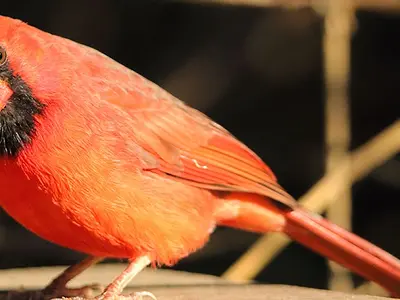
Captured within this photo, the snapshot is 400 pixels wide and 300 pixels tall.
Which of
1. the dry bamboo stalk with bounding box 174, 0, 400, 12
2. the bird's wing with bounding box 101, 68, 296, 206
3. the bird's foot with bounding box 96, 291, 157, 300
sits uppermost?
the dry bamboo stalk with bounding box 174, 0, 400, 12

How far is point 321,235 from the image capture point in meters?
3.29

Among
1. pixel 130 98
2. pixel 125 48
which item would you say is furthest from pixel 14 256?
pixel 130 98

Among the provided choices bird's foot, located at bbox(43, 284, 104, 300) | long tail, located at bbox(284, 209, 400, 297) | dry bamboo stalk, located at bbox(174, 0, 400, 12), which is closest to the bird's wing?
long tail, located at bbox(284, 209, 400, 297)

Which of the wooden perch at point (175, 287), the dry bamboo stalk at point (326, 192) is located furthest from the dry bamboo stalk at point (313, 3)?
the wooden perch at point (175, 287)

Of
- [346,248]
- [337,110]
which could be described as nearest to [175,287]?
[346,248]

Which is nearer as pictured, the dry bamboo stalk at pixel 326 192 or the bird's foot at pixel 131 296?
Result: the bird's foot at pixel 131 296

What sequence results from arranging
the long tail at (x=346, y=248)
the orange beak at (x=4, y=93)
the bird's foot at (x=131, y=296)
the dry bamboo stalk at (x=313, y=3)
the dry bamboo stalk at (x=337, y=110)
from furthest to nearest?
the dry bamboo stalk at (x=337, y=110), the dry bamboo stalk at (x=313, y=3), the long tail at (x=346, y=248), the bird's foot at (x=131, y=296), the orange beak at (x=4, y=93)

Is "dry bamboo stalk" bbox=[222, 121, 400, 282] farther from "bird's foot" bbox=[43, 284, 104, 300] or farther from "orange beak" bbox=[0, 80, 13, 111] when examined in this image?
"orange beak" bbox=[0, 80, 13, 111]

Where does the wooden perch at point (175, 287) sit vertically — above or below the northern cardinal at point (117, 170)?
below

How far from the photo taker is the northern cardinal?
8.84 ft

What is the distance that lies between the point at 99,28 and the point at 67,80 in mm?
3679

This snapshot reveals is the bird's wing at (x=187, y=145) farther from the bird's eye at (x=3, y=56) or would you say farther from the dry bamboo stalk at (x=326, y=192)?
the dry bamboo stalk at (x=326, y=192)

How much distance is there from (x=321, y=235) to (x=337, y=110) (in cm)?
181

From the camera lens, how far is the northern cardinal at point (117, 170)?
8.84 feet
